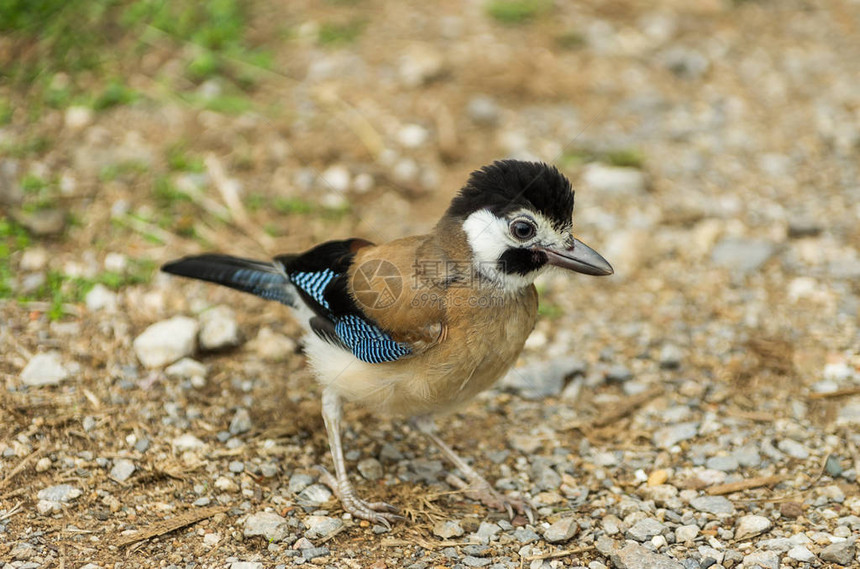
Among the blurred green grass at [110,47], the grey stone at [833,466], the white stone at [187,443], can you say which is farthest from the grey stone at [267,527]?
the blurred green grass at [110,47]

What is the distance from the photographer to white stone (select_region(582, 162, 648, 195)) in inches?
330

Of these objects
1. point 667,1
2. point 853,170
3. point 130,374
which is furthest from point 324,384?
point 667,1

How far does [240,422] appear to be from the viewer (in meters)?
5.89

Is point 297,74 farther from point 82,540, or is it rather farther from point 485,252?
point 82,540

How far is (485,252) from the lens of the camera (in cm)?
535

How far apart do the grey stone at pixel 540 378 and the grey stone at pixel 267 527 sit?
213 centimetres

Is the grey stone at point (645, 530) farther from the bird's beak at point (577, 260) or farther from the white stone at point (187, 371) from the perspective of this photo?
the white stone at point (187, 371)

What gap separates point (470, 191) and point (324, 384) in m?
1.57

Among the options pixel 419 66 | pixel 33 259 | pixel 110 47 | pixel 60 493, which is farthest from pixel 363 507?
pixel 110 47

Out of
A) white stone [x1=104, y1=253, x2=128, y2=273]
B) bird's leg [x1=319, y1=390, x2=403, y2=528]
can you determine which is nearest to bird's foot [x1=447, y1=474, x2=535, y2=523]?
bird's leg [x1=319, y1=390, x2=403, y2=528]

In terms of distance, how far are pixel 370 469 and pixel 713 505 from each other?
213 centimetres

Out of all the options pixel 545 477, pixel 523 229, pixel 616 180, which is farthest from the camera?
pixel 616 180

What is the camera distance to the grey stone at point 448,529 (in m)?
5.13

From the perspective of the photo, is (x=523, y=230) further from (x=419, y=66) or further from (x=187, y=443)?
(x=419, y=66)
